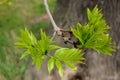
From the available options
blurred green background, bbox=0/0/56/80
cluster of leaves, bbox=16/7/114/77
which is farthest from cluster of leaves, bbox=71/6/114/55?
blurred green background, bbox=0/0/56/80

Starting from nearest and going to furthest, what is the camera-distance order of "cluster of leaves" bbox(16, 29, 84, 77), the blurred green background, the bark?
"cluster of leaves" bbox(16, 29, 84, 77), the bark, the blurred green background

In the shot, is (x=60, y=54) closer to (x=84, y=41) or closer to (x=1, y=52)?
(x=84, y=41)

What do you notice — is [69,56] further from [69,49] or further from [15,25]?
[15,25]

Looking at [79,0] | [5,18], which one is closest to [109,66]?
[79,0]

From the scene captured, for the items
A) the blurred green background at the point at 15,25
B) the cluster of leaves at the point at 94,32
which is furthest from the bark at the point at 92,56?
the cluster of leaves at the point at 94,32

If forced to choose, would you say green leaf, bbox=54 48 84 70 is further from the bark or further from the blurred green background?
the blurred green background

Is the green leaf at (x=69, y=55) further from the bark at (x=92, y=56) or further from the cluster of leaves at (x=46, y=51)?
the bark at (x=92, y=56)

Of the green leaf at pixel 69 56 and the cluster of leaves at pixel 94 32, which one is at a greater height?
the cluster of leaves at pixel 94 32
